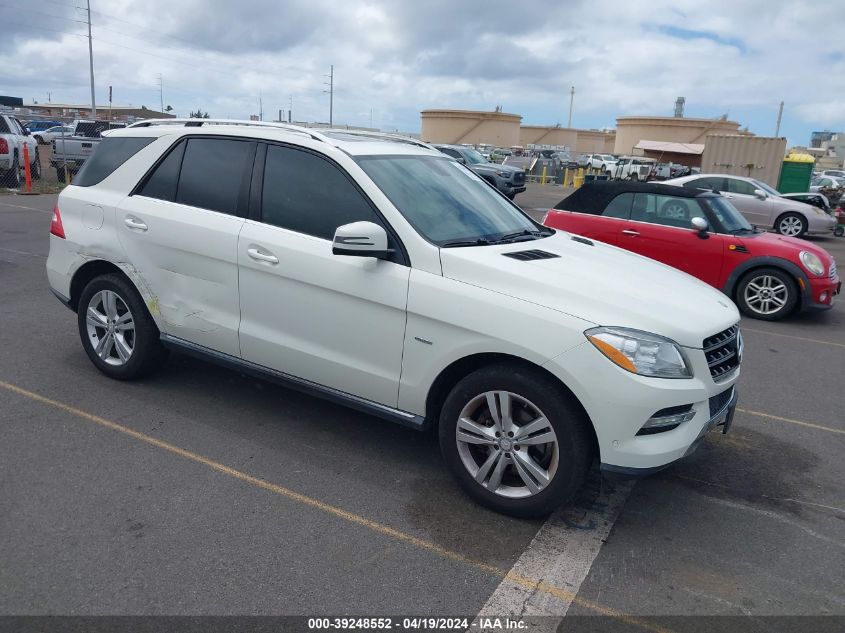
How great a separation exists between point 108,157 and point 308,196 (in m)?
1.94

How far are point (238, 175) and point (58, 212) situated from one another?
173cm

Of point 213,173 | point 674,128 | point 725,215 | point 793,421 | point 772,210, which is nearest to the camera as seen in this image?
point 213,173

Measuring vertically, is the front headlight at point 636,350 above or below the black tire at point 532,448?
above

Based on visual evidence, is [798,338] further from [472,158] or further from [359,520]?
[472,158]

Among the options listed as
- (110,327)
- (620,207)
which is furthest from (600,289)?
(620,207)

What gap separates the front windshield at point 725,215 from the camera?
909 centimetres

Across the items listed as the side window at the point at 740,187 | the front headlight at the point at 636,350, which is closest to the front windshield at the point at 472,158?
the side window at the point at 740,187

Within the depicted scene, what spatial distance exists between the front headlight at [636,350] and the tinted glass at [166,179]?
3060mm

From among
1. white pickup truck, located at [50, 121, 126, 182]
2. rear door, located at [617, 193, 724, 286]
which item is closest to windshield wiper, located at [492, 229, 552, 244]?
rear door, located at [617, 193, 724, 286]

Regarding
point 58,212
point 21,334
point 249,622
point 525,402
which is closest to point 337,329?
point 525,402

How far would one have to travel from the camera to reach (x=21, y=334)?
20.8 feet

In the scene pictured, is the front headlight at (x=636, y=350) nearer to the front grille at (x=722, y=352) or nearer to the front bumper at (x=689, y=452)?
the front grille at (x=722, y=352)

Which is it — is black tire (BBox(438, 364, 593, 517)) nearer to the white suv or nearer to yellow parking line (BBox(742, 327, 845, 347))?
the white suv

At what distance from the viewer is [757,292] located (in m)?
8.89
